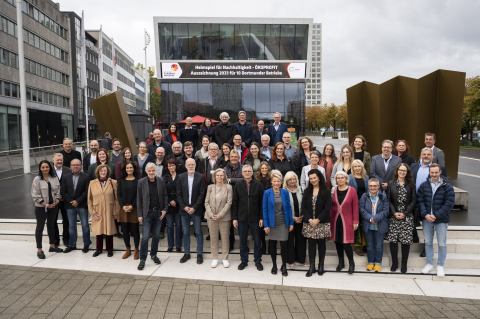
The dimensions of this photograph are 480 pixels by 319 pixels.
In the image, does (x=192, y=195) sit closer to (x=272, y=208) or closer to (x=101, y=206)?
(x=272, y=208)

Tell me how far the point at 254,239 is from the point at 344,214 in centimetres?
163

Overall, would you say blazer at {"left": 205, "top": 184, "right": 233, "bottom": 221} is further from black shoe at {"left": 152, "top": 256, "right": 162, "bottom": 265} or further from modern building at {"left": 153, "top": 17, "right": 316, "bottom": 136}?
modern building at {"left": 153, "top": 17, "right": 316, "bottom": 136}

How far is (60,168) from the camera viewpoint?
6.87m

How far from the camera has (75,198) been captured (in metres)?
6.56

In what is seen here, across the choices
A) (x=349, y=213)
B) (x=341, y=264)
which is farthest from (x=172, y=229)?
(x=349, y=213)

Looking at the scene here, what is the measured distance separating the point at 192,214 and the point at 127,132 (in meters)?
4.93

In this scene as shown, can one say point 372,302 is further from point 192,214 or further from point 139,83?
point 139,83

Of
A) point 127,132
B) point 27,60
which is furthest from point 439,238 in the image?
point 27,60

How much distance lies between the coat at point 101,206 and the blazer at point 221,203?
1.83m

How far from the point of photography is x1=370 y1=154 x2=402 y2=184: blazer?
6.35 metres

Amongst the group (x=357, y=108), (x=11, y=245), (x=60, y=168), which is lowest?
(x=11, y=245)

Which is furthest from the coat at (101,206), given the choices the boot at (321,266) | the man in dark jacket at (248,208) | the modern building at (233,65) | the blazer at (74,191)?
the modern building at (233,65)

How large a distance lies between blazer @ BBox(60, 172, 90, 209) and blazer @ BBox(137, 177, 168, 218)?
1.37m

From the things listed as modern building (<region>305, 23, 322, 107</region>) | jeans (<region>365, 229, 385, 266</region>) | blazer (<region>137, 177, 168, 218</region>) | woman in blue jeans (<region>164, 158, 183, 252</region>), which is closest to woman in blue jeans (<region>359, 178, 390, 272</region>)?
jeans (<region>365, 229, 385, 266</region>)
